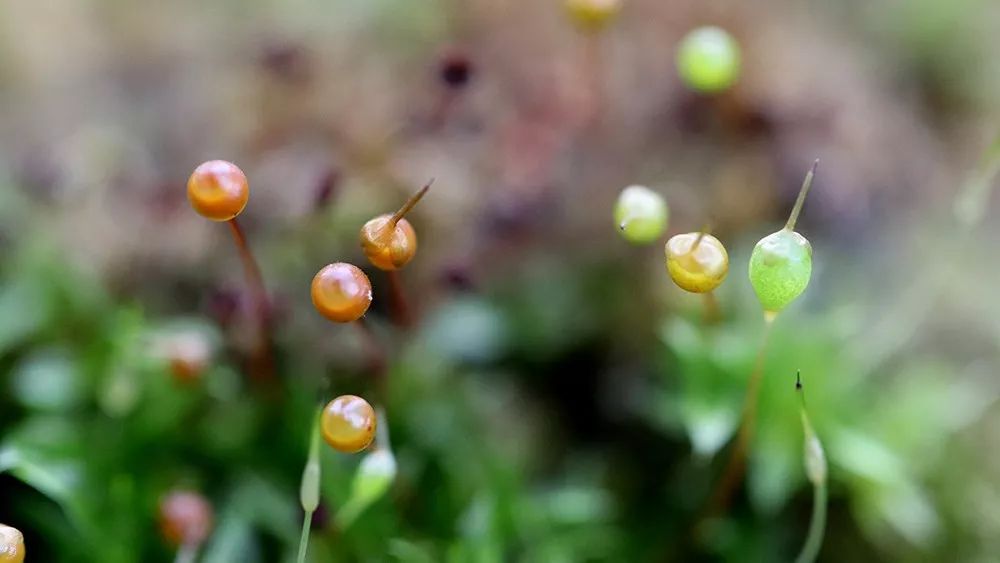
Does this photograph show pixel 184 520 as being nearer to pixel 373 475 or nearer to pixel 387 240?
pixel 373 475

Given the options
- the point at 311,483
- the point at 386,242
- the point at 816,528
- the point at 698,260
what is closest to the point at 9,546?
the point at 311,483

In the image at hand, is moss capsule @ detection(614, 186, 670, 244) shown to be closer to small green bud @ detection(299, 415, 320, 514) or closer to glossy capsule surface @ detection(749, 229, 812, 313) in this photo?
glossy capsule surface @ detection(749, 229, 812, 313)

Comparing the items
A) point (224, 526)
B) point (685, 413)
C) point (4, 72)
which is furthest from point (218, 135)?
point (685, 413)

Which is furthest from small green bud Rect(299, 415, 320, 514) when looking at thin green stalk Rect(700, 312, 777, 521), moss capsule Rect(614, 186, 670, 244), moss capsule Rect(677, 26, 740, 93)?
moss capsule Rect(677, 26, 740, 93)

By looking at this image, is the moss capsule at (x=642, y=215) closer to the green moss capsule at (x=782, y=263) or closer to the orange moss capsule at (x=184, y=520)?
the green moss capsule at (x=782, y=263)

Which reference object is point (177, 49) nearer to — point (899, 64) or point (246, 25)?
point (246, 25)

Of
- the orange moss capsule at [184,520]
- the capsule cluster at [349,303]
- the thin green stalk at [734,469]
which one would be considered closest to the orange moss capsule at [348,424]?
the capsule cluster at [349,303]
